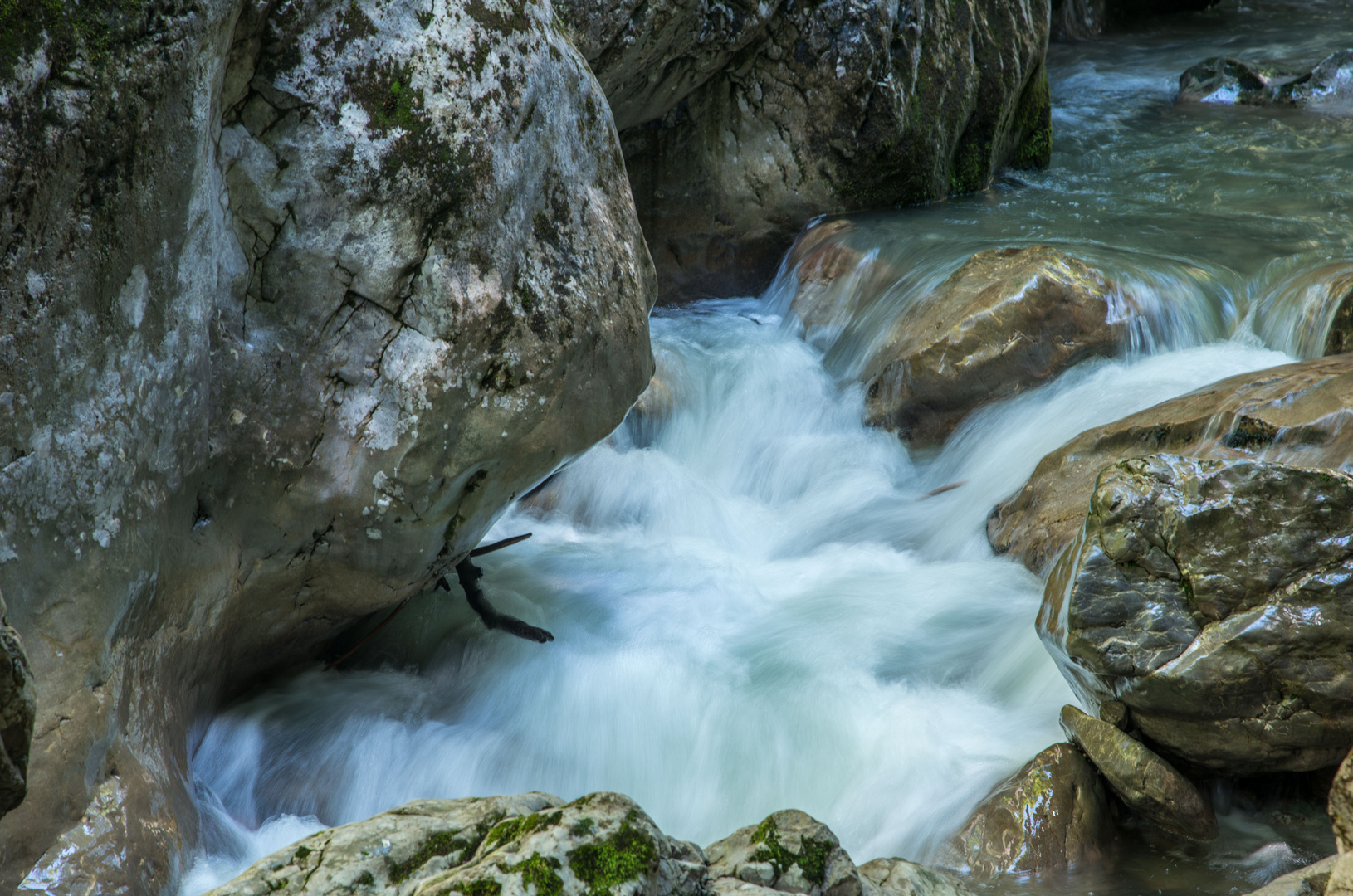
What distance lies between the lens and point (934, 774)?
3.74 m

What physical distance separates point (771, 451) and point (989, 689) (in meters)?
2.62

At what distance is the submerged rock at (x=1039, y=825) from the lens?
10.6ft

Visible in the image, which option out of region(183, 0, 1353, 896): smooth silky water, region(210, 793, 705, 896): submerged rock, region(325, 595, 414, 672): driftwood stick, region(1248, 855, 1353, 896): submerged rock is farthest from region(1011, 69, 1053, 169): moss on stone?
region(210, 793, 705, 896): submerged rock

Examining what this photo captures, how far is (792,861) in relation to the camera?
7.75 feet

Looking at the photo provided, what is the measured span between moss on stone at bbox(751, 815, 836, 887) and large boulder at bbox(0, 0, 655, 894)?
160cm

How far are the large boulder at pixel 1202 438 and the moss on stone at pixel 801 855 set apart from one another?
2232 millimetres

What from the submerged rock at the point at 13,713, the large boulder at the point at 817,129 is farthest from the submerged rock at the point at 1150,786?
the large boulder at the point at 817,129

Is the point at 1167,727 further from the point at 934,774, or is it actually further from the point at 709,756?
the point at 709,756

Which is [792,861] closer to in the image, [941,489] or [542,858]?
[542,858]

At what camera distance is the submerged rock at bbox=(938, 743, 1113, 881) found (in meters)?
3.24

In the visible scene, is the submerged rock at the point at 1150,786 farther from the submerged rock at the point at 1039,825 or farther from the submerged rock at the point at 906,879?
the submerged rock at the point at 906,879

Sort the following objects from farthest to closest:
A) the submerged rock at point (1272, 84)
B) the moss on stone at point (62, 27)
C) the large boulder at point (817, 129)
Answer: the submerged rock at point (1272, 84) → the large boulder at point (817, 129) → the moss on stone at point (62, 27)

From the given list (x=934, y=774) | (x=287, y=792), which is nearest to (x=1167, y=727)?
(x=934, y=774)

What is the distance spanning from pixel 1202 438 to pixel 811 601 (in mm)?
1909
